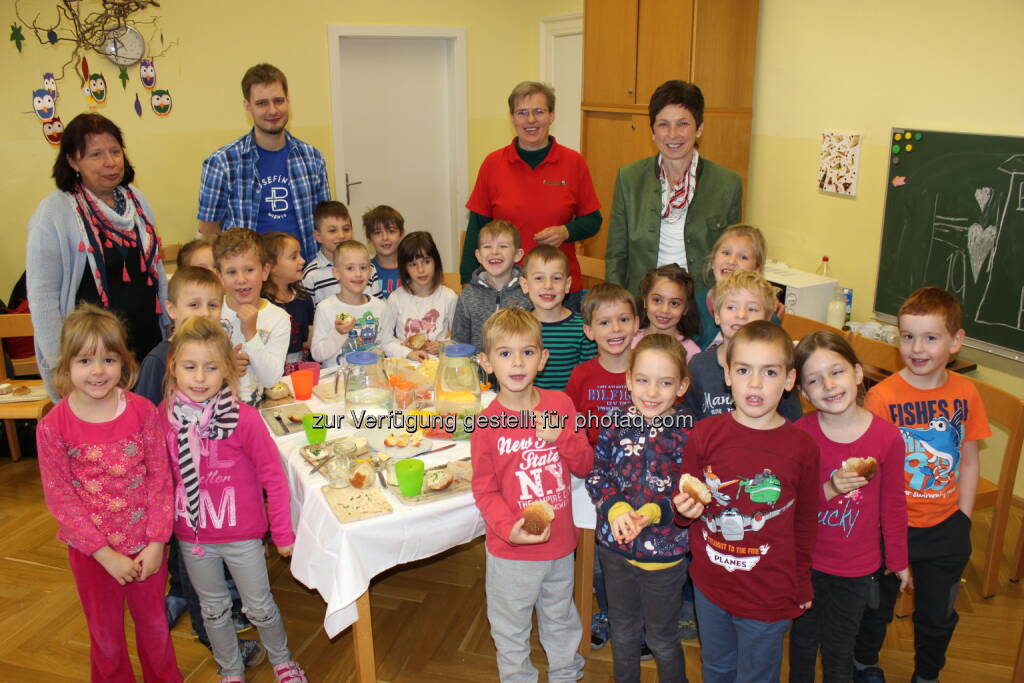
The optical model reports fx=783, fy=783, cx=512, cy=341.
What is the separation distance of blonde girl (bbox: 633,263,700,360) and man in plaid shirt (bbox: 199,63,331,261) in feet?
6.62

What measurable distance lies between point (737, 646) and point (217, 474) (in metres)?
1.61

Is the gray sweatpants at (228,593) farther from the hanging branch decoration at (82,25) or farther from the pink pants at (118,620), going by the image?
the hanging branch decoration at (82,25)

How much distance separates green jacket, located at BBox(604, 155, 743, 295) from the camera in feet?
10.9

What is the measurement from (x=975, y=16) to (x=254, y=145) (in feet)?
11.6

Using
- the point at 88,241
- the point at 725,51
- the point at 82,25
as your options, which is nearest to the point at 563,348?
the point at 88,241

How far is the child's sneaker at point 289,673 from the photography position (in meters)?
2.62

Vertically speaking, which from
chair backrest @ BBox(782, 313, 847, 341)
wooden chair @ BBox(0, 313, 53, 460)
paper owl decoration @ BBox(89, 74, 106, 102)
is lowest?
wooden chair @ BBox(0, 313, 53, 460)

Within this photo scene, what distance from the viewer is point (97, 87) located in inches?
203

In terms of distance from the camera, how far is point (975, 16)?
3.67 metres

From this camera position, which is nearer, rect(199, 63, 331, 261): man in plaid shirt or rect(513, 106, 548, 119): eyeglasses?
rect(513, 106, 548, 119): eyeglasses

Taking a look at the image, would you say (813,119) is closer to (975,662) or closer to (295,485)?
(975,662)

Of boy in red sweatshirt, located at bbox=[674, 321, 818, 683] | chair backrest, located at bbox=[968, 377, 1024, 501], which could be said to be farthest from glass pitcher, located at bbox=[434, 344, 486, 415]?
chair backrest, located at bbox=[968, 377, 1024, 501]

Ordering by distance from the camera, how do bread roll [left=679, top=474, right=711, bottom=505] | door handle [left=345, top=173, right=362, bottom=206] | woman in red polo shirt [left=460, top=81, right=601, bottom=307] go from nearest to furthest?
bread roll [left=679, top=474, right=711, bottom=505] → woman in red polo shirt [left=460, top=81, right=601, bottom=307] → door handle [left=345, top=173, right=362, bottom=206]

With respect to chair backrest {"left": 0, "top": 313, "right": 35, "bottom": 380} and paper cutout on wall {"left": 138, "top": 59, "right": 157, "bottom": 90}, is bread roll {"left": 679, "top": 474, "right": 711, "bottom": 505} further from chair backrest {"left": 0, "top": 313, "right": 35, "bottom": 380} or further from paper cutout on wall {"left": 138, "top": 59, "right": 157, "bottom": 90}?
paper cutout on wall {"left": 138, "top": 59, "right": 157, "bottom": 90}
